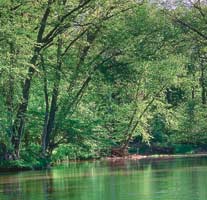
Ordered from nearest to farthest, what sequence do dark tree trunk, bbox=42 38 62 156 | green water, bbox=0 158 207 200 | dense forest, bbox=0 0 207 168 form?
green water, bbox=0 158 207 200 < dense forest, bbox=0 0 207 168 < dark tree trunk, bbox=42 38 62 156

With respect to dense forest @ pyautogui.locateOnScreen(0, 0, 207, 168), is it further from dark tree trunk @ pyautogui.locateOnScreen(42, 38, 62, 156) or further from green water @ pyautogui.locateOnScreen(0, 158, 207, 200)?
green water @ pyautogui.locateOnScreen(0, 158, 207, 200)

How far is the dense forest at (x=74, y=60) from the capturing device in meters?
31.1

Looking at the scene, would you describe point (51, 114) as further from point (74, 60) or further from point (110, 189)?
point (110, 189)

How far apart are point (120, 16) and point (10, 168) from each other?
11.5 m

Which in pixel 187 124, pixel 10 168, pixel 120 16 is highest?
pixel 120 16

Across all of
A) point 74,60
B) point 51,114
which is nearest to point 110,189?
point 51,114

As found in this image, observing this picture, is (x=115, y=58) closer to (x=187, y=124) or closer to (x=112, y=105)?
(x=112, y=105)

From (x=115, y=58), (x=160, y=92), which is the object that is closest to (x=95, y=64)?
(x=115, y=58)

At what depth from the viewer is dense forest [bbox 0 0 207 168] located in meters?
31.1

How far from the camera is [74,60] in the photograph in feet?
125

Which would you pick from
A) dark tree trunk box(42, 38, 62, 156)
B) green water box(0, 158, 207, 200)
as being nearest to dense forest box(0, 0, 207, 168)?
dark tree trunk box(42, 38, 62, 156)

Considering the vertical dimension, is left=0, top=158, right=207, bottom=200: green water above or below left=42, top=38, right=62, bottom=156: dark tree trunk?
below

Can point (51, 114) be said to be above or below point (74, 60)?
below

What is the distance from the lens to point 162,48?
4012 cm
